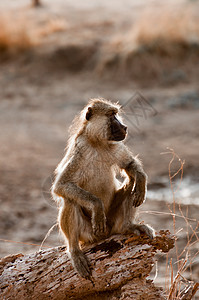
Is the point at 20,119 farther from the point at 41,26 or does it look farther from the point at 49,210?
the point at 41,26

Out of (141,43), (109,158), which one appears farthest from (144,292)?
(141,43)

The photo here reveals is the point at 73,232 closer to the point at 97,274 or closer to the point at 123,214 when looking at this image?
the point at 97,274

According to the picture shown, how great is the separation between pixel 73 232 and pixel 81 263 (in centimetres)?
29

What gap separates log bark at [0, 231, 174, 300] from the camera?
4406mm

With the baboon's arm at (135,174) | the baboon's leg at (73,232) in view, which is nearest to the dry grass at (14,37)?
the baboon's arm at (135,174)

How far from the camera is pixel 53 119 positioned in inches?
535

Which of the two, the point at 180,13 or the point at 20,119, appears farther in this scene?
the point at 180,13

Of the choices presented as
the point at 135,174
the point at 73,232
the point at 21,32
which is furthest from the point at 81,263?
the point at 21,32

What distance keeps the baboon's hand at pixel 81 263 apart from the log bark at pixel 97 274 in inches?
2.3

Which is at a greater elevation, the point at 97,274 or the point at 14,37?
the point at 14,37

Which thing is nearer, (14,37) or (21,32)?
(14,37)

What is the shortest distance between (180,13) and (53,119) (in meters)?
7.44

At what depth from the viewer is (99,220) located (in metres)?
4.53

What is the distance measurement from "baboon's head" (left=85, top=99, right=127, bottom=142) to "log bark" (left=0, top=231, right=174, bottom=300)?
3.18ft
